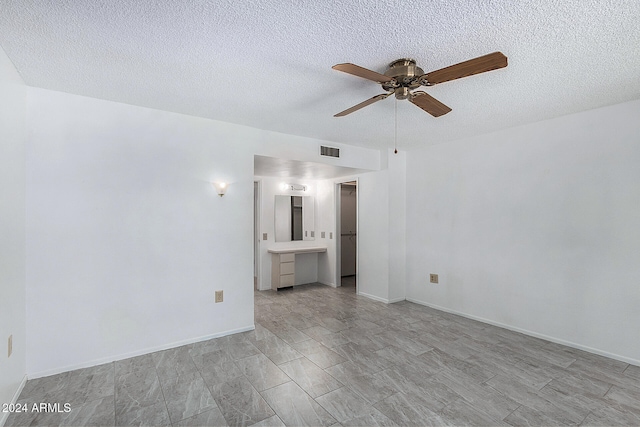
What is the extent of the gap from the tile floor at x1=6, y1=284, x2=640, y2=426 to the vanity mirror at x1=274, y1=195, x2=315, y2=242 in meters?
2.53

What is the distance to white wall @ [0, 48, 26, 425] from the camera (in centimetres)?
199

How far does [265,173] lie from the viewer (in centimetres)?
514

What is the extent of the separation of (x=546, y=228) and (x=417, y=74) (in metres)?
2.45

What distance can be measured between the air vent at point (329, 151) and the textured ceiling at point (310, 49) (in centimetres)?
117

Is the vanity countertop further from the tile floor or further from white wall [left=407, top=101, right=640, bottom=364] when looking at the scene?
white wall [left=407, top=101, right=640, bottom=364]

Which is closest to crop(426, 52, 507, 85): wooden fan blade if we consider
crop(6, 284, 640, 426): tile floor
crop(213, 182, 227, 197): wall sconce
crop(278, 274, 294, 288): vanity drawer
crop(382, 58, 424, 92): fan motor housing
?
crop(382, 58, 424, 92): fan motor housing

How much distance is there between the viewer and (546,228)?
3334mm

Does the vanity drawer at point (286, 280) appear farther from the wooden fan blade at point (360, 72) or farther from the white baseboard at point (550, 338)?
the wooden fan blade at point (360, 72)

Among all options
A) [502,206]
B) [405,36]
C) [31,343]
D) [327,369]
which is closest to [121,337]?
[31,343]

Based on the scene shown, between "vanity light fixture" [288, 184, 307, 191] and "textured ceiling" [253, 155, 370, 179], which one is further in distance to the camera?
"vanity light fixture" [288, 184, 307, 191]

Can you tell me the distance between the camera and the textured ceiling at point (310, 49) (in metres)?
1.58

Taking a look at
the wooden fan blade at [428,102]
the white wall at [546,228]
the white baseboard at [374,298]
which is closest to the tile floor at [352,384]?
the white wall at [546,228]

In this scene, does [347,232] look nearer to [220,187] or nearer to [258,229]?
[258,229]

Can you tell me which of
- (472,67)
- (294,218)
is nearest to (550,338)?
(472,67)
